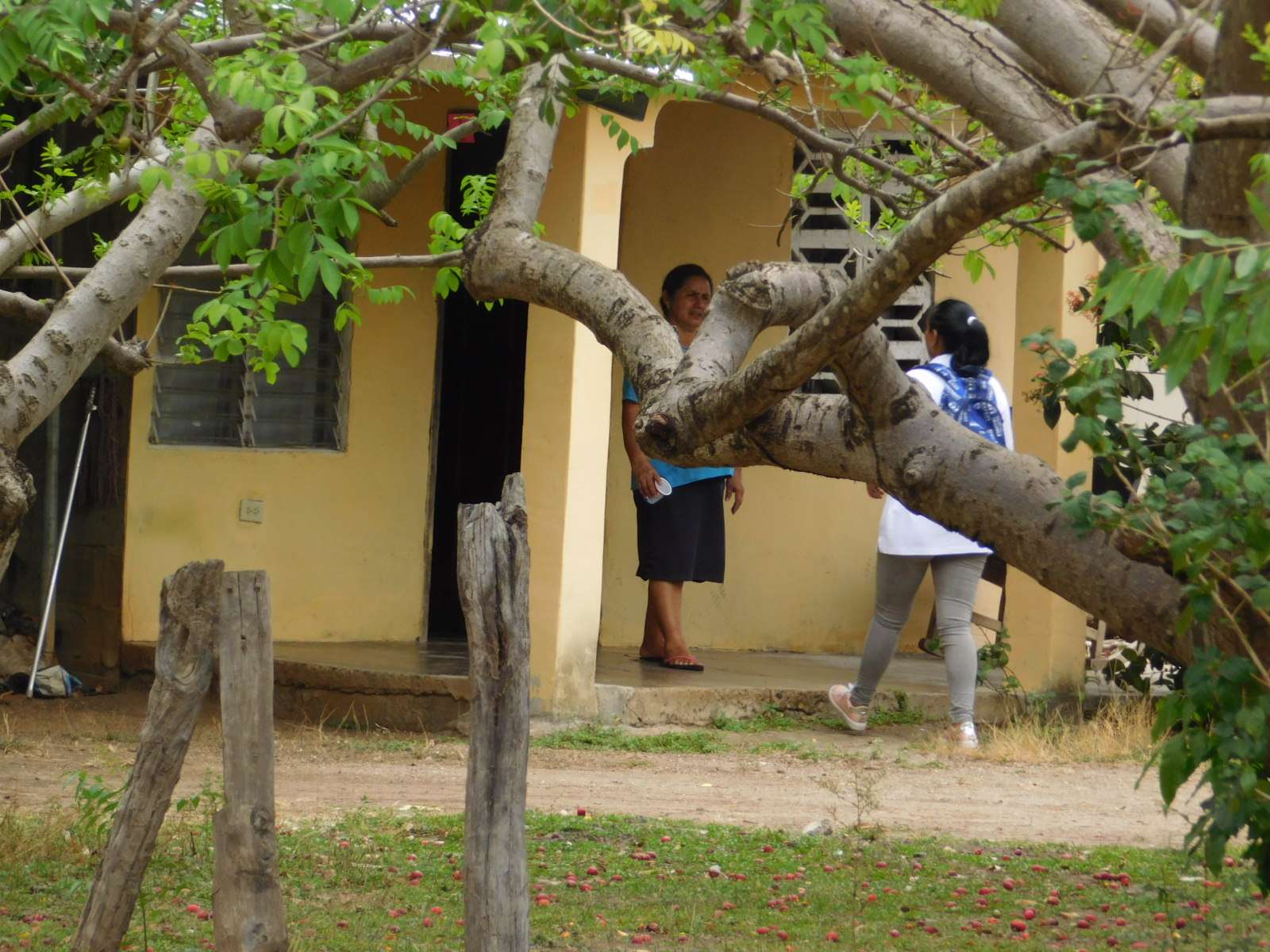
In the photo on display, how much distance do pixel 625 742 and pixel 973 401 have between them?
229 cm

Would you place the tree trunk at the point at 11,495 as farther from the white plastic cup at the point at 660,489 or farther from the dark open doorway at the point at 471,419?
the dark open doorway at the point at 471,419

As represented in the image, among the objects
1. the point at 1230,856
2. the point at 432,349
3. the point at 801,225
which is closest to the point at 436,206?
the point at 432,349

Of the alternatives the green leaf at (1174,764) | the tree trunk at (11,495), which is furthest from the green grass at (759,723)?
the green leaf at (1174,764)

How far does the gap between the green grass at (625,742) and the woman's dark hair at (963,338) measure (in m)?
2.13

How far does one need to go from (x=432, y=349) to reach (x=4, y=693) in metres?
3.02

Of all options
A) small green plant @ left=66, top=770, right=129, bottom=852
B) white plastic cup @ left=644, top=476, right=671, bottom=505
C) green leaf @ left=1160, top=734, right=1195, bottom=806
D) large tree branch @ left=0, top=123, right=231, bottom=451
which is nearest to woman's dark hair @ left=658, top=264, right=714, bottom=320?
white plastic cup @ left=644, top=476, right=671, bottom=505

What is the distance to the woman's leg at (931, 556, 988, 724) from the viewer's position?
23.7ft

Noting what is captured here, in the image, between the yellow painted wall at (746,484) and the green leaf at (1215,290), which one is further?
the yellow painted wall at (746,484)

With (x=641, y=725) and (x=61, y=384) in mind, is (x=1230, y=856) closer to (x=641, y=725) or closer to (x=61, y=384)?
(x=641, y=725)

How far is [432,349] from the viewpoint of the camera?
9242 millimetres

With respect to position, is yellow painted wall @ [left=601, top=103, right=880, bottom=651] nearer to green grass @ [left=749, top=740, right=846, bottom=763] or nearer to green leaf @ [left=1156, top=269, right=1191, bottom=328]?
green grass @ [left=749, top=740, right=846, bottom=763]

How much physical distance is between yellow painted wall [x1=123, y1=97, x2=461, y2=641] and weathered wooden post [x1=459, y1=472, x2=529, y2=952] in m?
5.30

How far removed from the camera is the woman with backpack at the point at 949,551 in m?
6.91

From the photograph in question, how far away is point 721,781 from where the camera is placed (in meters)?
6.94
